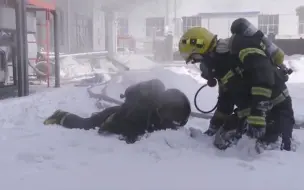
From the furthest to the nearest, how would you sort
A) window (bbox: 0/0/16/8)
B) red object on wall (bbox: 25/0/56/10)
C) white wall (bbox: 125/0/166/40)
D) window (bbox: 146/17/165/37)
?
1. white wall (bbox: 125/0/166/40)
2. window (bbox: 146/17/165/37)
3. red object on wall (bbox: 25/0/56/10)
4. window (bbox: 0/0/16/8)

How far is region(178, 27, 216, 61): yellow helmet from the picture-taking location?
13.6 ft

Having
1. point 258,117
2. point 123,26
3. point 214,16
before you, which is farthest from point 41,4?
point 123,26

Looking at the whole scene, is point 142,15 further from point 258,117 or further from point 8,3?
Answer: point 258,117

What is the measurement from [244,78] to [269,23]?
3613cm

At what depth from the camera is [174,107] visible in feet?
15.6

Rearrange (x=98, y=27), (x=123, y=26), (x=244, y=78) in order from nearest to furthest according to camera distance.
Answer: (x=244, y=78)
(x=98, y=27)
(x=123, y=26)

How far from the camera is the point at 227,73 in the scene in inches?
166

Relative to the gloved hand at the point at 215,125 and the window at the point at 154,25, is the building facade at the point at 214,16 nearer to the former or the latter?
the window at the point at 154,25

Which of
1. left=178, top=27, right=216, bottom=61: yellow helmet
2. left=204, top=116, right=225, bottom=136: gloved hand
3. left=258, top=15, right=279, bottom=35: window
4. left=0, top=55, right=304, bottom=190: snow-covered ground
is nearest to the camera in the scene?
left=0, top=55, right=304, bottom=190: snow-covered ground

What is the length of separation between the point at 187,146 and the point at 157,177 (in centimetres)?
96

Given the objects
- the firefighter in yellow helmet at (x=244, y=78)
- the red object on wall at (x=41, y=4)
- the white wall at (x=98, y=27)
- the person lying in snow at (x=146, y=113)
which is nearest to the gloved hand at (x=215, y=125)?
the firefighter in yellow helmet at (x=244, y=78)

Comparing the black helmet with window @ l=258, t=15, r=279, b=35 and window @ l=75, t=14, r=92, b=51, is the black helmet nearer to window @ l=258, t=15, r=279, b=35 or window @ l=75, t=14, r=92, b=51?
window @ l=75, t=14, r=92, b=51

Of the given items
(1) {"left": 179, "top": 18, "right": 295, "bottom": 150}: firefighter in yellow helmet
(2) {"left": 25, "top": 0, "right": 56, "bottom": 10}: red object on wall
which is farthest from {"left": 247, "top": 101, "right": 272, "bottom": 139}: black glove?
(2) {"left": 25, "top": 0, "right": 56, "bottom": 10}: red object on wall

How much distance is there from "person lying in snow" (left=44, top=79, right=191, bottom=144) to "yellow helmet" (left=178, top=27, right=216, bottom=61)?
2.31ft
